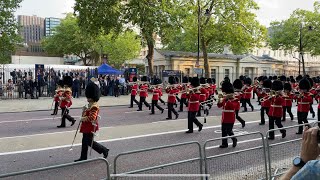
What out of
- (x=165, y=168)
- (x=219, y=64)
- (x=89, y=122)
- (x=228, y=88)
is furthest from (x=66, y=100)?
(x=219, y=64)

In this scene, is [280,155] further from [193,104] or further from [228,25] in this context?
[228,25]

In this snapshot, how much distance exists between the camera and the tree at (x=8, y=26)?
1214 inches

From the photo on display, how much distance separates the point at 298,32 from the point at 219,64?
12.0 meters

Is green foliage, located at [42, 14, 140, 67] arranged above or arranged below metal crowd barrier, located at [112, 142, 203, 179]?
above

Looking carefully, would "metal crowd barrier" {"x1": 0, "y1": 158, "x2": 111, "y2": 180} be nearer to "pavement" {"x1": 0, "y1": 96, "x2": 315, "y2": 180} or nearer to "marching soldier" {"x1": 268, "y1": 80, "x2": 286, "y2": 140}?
"pavement" {"x1": 0, "y1": 96, "x2": 315, "y2": 180}

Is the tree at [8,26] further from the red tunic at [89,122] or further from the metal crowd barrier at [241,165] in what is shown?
the metal crowd barrier at [241,165]

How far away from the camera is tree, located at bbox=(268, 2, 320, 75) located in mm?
46094

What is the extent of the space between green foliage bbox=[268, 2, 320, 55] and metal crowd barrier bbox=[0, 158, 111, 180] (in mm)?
44923

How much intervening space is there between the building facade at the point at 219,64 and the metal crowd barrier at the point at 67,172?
1323 inches

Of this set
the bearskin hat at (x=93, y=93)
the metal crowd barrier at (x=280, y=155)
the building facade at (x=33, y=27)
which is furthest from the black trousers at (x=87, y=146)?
the building facade at (x=33, y=27)

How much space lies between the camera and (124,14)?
102 feet

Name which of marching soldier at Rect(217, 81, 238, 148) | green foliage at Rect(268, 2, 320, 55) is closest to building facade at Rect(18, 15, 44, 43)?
green foliage at Rect(268, 2, 320, 55)

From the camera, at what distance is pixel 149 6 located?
2984 centimetres

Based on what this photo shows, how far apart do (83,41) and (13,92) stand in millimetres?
29171
